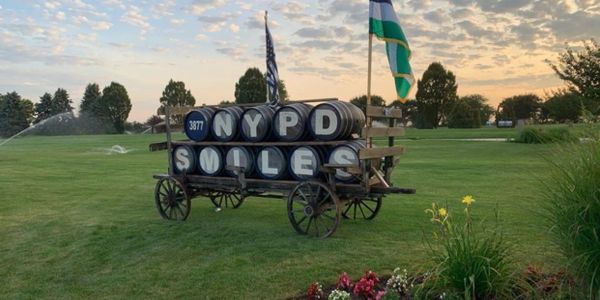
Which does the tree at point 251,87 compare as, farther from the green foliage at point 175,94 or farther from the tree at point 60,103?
the tree at point 60,103

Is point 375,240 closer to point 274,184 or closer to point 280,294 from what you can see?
point 274,184

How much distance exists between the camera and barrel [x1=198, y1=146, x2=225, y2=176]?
836 centimetres

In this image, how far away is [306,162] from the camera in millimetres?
7332

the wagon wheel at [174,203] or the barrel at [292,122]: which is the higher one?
the barrel at [292,122]

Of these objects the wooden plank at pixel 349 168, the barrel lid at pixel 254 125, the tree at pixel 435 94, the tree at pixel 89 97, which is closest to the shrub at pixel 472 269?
the wooden plank at pixel 349 168

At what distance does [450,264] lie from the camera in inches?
149

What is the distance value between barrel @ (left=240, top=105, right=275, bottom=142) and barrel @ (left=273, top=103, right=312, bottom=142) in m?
0.16

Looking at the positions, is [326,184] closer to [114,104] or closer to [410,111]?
[410,111]

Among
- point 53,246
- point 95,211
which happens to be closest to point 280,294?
point 53,246

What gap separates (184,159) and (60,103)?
95.3 meters

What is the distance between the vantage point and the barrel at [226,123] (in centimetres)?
809

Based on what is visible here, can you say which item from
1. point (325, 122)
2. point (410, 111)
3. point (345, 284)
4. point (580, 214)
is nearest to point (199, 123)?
point (325, 122)

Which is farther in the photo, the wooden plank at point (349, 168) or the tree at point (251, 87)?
the tree at point (251, 87)

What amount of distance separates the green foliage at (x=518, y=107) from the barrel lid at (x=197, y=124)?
90518 mm
